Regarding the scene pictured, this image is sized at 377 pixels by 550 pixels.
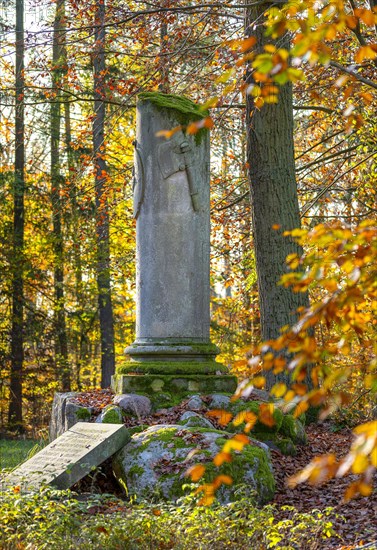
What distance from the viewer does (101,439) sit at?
6488 millimetres

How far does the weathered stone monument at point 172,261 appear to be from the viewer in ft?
28.0

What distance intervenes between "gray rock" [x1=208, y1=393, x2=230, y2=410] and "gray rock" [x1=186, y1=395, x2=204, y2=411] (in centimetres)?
11

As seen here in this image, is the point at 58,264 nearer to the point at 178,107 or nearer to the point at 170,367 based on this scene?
the point at 178,107

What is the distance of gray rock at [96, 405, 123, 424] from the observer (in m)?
7.52

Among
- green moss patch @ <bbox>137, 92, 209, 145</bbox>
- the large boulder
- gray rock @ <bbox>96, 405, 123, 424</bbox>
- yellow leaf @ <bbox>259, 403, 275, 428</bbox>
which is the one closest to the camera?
yellow leaf @ <bbox>259, 403, 275, 428</bbox>

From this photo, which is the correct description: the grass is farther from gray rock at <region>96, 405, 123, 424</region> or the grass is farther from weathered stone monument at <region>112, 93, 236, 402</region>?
weathered stone monument at <region>112, 93, 236, 402</region>

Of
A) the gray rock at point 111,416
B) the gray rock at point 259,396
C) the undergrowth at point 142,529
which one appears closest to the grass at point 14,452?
the gray rock at point 111,416

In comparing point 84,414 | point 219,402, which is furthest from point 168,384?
point 84,414

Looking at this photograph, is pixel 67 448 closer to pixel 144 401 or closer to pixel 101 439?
pixel 101 439

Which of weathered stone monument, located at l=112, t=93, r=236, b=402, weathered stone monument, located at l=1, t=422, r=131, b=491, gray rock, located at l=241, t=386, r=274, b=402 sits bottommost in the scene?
weathered stone monument, located at l=1, t=422, r=131, b=491

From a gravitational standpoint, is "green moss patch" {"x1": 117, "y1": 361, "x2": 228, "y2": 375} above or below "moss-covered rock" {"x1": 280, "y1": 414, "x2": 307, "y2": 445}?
above

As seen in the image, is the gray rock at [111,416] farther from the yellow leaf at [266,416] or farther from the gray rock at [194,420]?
the yellow leaf at [266,416]

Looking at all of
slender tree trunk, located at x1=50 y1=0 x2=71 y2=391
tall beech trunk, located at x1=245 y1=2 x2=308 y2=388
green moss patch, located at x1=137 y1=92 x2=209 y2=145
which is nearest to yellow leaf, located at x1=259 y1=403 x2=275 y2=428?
green moss patch, located at x1=137 y1=92 x2=209 y2=145

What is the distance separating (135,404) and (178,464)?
1.73 meters
